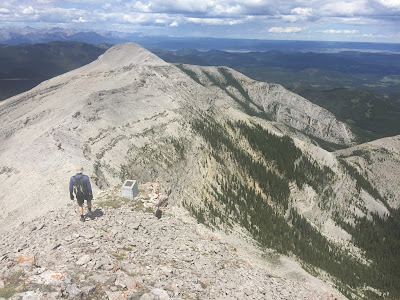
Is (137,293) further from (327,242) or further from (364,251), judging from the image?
(364,251)

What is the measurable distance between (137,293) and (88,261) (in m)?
3.59

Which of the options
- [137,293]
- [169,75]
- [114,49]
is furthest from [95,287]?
[114,49]

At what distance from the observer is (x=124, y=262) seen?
16.2 metres

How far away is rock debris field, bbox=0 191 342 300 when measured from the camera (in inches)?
519

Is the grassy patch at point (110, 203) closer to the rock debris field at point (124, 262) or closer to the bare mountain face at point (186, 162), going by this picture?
the rock debris field at point (124, 262)

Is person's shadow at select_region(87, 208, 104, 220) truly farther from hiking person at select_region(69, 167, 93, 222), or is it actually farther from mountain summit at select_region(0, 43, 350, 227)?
mountain summit at select_region(0, 43, 350, 227)

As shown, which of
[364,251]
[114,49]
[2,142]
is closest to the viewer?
[2,142]

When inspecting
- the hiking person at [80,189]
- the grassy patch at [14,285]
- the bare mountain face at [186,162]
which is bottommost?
the bare mountain face at [186,162]

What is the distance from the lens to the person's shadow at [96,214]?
20.8 meters

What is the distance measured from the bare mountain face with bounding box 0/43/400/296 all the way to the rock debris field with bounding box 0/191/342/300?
318 inches

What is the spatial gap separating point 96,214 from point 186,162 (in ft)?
126

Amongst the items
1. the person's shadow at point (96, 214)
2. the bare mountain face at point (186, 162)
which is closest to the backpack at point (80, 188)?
the person's shadow at point (96, 214)

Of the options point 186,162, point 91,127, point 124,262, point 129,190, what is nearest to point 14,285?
point 124,262

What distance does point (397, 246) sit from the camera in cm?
8450
